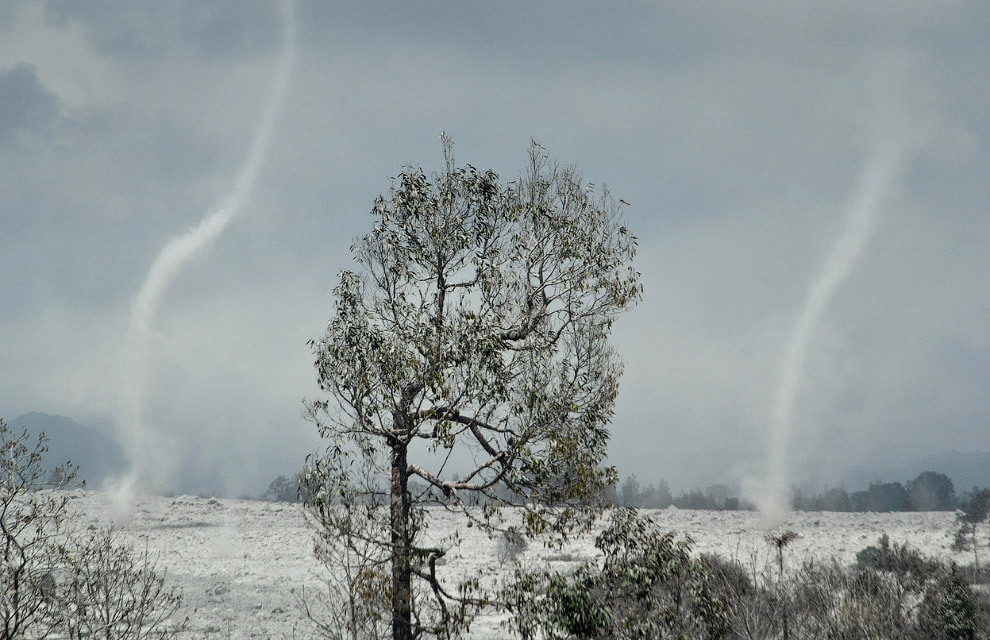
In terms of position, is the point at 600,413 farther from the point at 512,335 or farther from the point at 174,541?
the point at 174,541

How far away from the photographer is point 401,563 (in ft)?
49.4

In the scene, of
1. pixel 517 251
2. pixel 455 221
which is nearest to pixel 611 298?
pixel 517 251

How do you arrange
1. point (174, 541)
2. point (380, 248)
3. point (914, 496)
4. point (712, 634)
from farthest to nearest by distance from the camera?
1. point (914, 496)
2. point (174, 541)
3. point (380, 248)
4. point (712, 634)

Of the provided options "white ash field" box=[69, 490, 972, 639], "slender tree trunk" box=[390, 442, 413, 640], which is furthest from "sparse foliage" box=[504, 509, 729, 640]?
"white ash field" box=[69, 490, 972, 639]

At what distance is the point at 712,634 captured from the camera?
14.8 meters

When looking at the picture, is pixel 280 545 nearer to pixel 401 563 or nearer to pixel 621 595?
pixel 401 563

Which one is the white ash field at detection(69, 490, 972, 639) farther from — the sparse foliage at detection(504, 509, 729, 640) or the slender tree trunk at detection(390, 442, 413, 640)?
the sparse foliage at detection(504, 509, 729, 640)

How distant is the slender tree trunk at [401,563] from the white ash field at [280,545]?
30.8ft

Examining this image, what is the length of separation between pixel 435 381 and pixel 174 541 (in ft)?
179

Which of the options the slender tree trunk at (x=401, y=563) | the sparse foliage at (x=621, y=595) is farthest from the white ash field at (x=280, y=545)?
the sparse foliage at (x=621, y=595)

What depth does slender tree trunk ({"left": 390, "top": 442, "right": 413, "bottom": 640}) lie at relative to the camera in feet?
49.1

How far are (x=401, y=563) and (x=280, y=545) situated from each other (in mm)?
48995

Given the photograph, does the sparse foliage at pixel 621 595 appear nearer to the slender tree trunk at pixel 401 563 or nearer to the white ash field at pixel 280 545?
the slender tree trunk at pixel 401 563

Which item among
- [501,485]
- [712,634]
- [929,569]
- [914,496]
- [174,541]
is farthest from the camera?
[914,496]
